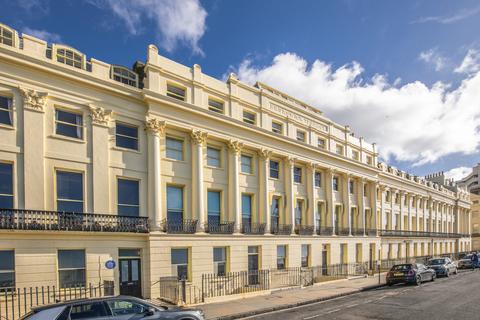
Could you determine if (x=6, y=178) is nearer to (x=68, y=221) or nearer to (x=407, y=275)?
(x=68, y=221)

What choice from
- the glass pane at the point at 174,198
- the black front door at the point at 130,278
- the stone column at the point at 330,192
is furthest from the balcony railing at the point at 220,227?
the stone column at the point at 330,192

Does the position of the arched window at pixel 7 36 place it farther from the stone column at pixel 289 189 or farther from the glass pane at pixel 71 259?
the stone column at pixel 289 189

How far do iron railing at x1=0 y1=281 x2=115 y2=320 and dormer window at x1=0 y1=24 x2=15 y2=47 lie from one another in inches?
405

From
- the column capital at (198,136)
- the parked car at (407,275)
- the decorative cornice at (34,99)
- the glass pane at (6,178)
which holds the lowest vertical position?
the parked car at (407,275)

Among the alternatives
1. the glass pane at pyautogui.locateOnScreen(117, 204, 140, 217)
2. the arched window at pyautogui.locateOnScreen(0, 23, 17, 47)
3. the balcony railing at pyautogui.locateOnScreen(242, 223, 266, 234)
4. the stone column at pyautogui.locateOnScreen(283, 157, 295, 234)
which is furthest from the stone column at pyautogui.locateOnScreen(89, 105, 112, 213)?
the stone column at pyautogui.locateOnScreen(283, 157, 295, 234)

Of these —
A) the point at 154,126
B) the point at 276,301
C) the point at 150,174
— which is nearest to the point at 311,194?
the point at 276,301

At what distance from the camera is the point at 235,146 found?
2311 centimetres

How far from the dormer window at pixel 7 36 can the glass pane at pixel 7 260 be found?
8.77m

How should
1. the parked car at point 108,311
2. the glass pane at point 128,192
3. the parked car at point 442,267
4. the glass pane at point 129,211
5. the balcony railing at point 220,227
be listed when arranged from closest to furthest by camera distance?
the parked car at point 108,311 < the glass pane at point 129,211 < the glass pane at point 128,192 < the balcony railing at point 220,227 < the parked car at point 442,267

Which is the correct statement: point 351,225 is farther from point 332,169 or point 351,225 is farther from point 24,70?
point 24,70

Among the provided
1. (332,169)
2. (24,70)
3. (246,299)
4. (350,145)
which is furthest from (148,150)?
(350,145)

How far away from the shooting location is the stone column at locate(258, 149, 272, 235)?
2473 centimetres

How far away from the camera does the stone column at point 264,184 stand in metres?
24.7

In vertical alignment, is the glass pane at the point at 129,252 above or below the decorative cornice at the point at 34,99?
below
